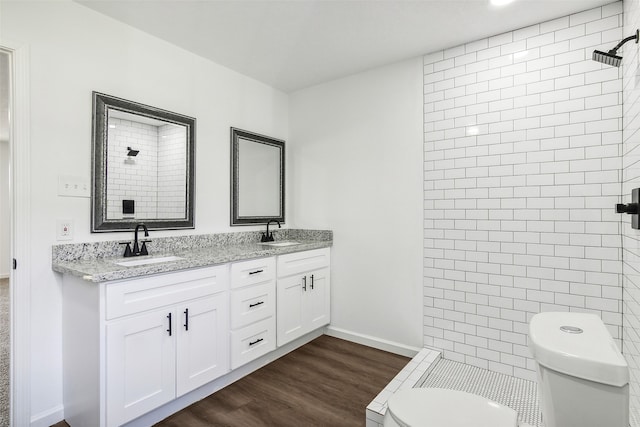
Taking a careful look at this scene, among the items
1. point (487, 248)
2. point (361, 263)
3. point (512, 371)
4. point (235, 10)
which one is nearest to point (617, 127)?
point (487, 248)

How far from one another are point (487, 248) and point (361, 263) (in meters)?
1.07

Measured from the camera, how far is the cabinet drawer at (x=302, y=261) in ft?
8.80

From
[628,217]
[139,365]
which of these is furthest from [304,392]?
[628,217]

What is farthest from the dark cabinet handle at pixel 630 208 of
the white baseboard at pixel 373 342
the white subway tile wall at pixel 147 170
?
the white subway tile wall at pixel 147 170

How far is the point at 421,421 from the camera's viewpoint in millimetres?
1121

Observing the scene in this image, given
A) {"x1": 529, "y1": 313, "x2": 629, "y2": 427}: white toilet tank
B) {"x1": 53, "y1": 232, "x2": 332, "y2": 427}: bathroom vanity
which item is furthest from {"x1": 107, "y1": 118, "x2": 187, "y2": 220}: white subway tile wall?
{"x1": 529, "y1": 313, "x2": 629, "y2": 427}: white toilet tank

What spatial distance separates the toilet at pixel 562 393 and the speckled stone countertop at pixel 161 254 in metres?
1.35

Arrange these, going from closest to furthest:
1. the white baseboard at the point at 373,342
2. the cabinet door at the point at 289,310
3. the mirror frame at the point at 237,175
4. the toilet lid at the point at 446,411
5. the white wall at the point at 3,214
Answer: the toilet lid at the point at 446,411, the cabinet door at the point at 289,310, the white baseboard at the point at 373,342, the mirror frame at the point at 237,175, the white wall at the point at 3,214

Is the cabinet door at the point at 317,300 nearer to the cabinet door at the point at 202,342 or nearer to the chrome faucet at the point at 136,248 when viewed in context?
the cabinet door at the point at 202,342

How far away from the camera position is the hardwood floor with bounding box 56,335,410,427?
1.94 m

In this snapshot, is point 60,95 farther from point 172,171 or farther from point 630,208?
point 630,208

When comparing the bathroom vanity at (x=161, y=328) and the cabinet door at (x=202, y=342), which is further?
the cabinet door at (x=202, y=342)

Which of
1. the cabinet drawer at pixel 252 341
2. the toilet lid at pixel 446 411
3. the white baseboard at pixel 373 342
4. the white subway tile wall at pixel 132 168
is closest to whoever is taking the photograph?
the toilet lid at pixel 446 411

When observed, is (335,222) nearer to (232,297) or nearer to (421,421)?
(232,297)
